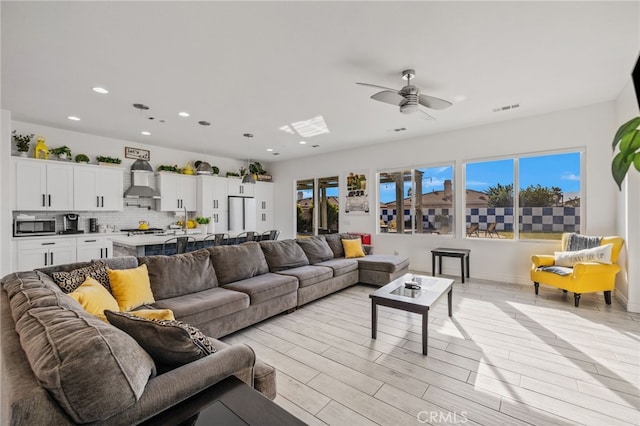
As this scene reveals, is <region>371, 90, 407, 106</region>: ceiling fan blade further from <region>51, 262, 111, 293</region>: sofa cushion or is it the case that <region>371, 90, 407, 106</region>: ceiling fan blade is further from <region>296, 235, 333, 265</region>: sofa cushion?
<region>51, 262, 111, 293</region>: sofa cushion

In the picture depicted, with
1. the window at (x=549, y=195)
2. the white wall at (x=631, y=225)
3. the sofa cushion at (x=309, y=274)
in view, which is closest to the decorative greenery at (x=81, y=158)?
the sofa cushion at (x=309, y=274)

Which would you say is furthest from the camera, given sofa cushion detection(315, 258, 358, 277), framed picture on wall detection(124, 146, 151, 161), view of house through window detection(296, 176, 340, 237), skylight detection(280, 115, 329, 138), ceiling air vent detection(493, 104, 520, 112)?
view of house through window detection(296, 176, 340, 237)

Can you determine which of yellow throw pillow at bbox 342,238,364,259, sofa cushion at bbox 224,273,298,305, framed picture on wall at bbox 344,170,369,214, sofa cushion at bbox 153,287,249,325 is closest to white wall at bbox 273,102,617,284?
framed picture on wall at bbox 344,170,369,214

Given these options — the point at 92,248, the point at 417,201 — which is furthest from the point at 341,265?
the point at 92,248

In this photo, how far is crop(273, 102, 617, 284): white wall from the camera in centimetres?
432

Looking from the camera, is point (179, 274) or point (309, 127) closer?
point (179, 274)

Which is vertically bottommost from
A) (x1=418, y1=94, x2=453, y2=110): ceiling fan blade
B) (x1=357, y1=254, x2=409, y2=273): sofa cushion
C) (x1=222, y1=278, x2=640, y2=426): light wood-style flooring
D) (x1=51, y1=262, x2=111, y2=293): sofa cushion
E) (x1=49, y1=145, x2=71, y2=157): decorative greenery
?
(x1=222, y1=278, x2=640, y2=426): light wood-style flooring

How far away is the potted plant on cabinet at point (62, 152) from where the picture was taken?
5.16 m

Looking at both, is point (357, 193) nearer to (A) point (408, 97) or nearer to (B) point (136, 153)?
(A) point (408, 97)

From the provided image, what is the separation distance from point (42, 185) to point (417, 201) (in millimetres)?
7145

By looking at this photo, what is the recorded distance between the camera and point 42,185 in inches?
194

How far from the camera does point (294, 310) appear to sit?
12.3ft

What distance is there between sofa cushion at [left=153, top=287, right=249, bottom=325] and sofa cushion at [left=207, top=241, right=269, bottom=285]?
32cm

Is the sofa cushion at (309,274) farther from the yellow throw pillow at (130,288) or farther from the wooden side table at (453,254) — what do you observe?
the wooden side table at (453,254)
